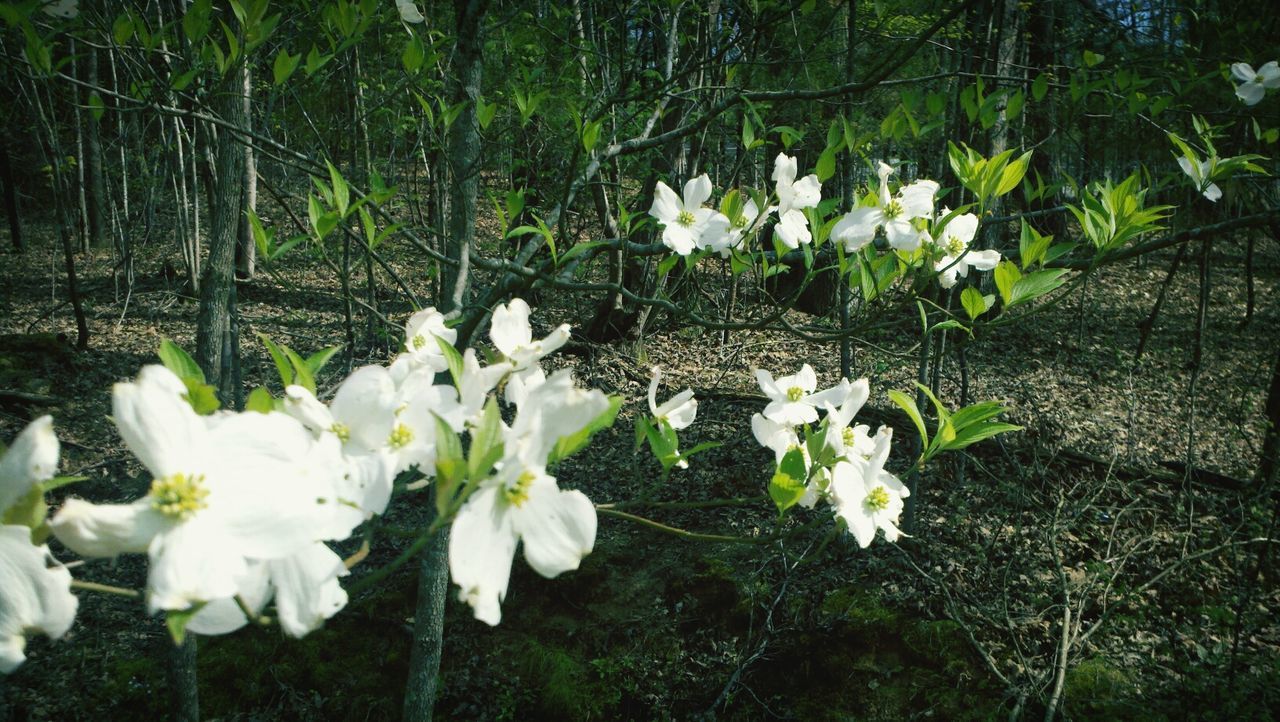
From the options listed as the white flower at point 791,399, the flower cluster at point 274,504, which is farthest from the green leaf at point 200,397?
the white flower at point 791,399

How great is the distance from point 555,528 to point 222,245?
164cm

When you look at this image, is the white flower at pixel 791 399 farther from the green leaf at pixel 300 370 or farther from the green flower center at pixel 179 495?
the green flower center at pixel 179 495

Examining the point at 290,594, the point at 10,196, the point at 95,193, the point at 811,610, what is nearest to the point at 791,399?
the point at 290,594

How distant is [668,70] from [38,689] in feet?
9.14

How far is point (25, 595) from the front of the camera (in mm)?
462

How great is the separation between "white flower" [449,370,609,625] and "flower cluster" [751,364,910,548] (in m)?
0.36

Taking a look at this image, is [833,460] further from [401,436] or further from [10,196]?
[10,196]

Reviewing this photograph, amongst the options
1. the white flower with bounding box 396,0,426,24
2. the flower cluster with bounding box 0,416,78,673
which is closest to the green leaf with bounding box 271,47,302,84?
the white flower with bounding box 396,0,426,24

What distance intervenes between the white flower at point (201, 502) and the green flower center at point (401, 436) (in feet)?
0.39

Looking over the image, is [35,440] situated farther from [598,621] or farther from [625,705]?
[598,621]

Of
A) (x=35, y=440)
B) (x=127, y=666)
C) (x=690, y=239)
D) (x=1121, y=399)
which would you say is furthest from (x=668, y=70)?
(x=1121, y=399)

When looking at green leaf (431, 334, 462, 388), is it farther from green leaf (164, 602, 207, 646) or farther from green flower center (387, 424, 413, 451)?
green leaf (164, 602, 207, 646)

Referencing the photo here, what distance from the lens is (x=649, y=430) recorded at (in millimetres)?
884

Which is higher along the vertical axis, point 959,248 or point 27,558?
point 959,248
